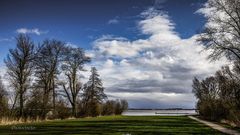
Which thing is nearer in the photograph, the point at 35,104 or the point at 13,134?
the point at 13,134

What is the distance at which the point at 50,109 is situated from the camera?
54.0 m

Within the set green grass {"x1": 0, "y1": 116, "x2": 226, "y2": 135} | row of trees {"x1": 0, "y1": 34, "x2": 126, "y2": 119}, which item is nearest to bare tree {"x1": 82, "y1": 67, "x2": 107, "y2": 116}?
row of trees {"x1": 0, "y1": 34, "x2": 126, "y2": 119}

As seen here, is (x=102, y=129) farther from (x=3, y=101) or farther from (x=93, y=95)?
(x=93, y=95)

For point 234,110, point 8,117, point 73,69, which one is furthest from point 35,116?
point 234,110

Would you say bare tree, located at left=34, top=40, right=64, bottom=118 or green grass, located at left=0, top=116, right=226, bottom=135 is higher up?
bare tree, located at left=34, top=40, right=64, bottom=118

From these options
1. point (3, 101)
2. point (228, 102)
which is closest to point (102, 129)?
point (3, 101)

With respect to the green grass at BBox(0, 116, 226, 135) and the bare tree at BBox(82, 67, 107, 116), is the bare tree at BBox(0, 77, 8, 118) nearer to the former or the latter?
the green grass at BBox(0, 116, 226, 135)

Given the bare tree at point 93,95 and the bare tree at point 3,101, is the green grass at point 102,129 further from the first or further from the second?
the bare tree at point 93,95

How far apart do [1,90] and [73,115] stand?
23175 mm

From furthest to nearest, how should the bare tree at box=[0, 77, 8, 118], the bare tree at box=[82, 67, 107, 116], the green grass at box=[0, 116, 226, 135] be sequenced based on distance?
1. the bare tree at box=[82, 67, 107, 116]
2. the bare tree at box=[0, 77, 8, 118]
3. the green grass at box=[0, 116, 226, 135]

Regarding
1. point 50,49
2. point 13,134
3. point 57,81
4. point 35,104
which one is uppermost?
point 50,49

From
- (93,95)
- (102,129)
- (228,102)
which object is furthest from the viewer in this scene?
(93,95)

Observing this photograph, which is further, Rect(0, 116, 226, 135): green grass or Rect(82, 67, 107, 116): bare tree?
Rect(82, 67, 107, 116): bare tree

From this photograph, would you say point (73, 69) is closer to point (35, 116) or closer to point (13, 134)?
point (35, 116)
